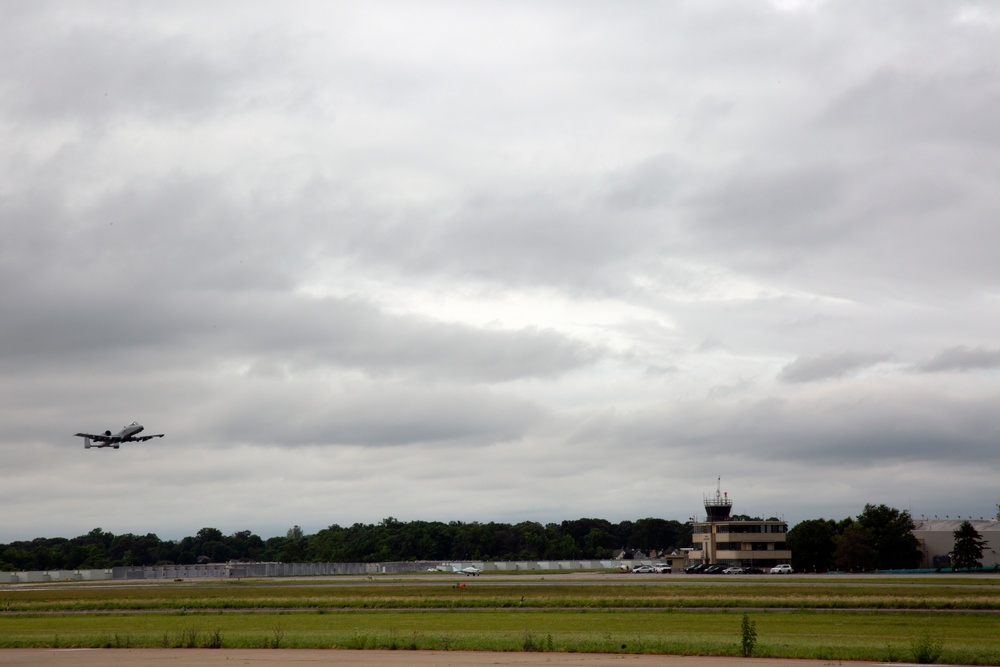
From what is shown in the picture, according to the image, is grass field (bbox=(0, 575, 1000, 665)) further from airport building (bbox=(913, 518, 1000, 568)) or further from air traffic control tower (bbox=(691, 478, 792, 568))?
airport building (bbox=(913, 518, 1000, 568))

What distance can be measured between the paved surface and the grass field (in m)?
2.27

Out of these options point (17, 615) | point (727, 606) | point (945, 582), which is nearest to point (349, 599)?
point (17, 615)

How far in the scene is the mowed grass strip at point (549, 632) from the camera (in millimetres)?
43781

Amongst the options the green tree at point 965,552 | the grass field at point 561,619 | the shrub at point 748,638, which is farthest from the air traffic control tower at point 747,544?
the shrub at point 748,638

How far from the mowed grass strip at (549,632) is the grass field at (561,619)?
0.11 m

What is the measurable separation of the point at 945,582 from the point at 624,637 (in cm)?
6713

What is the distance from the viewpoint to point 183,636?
48.1m

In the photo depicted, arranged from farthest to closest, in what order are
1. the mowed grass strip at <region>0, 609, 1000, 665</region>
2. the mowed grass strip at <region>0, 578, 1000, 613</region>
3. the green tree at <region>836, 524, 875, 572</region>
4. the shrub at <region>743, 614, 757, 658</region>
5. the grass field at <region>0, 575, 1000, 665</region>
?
the green tree at <region>836, 524, 875, 572</region> < the mowed grass strip at <region>0, 578, 1000, 613</region> < the grass field at <region>0, 575, 1000, 665</region> < the mowed grass strip at <region>0, 609, 1000, 665</region> < the shrub at <region>743, 614, 757, 658</region>

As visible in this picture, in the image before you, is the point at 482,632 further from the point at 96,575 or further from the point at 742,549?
the point at 96,575

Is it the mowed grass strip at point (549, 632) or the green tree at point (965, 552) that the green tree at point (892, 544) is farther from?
the mowed grass strip at point (549, 632)

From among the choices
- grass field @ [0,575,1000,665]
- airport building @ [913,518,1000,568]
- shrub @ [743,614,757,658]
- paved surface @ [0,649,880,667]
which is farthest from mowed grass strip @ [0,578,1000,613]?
airport building @ [913,518,1000,568]

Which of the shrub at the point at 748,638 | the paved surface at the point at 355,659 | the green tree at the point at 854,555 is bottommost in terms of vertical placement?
the green tree at the point at 854,555

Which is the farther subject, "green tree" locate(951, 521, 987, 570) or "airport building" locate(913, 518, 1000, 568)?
"airport building" locate(913, 518, 1000, 568)

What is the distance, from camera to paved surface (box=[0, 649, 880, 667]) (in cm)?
3775
